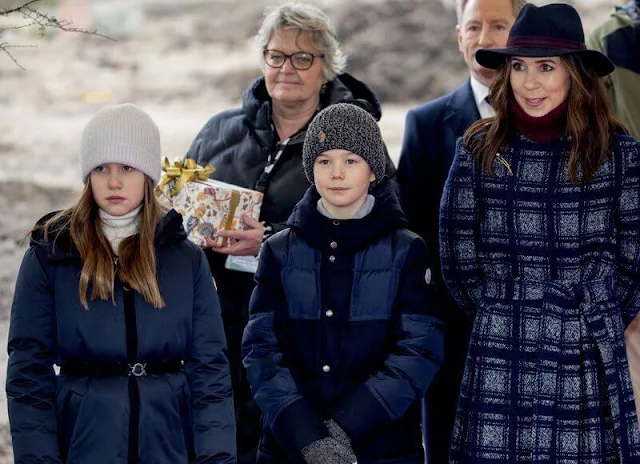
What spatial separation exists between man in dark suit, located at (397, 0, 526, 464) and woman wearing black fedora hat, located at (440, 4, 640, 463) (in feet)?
2.03

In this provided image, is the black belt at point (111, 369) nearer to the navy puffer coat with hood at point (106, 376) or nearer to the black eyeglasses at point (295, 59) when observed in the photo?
the navy puffer coat with hood at point (106, 376)

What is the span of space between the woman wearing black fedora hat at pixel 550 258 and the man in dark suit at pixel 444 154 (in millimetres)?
620

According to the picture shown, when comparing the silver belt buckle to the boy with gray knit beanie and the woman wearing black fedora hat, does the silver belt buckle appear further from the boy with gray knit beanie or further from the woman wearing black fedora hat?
the woman wearing black fedora hat

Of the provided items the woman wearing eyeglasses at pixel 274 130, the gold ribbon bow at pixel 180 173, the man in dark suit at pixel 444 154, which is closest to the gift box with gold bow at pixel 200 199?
the gold ribbon bow at pixel 180 173

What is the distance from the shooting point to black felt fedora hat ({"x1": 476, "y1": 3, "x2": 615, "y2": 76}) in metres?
2.96

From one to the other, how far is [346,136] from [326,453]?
91cm

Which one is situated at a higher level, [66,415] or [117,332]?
[117,332]

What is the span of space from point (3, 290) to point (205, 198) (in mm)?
2442

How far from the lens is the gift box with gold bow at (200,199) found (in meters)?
3.45

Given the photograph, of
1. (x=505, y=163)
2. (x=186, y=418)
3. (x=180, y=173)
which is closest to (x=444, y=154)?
(x=505, y=163)

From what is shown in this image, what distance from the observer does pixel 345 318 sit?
2.97 metres

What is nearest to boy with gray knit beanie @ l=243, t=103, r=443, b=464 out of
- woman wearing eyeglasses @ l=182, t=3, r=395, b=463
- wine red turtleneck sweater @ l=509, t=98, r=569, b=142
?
wine red turtleneck sweater @ l=509, t=98, r=569, b=142

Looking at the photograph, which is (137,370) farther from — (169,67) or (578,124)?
(169,67)

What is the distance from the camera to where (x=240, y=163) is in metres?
3.79
